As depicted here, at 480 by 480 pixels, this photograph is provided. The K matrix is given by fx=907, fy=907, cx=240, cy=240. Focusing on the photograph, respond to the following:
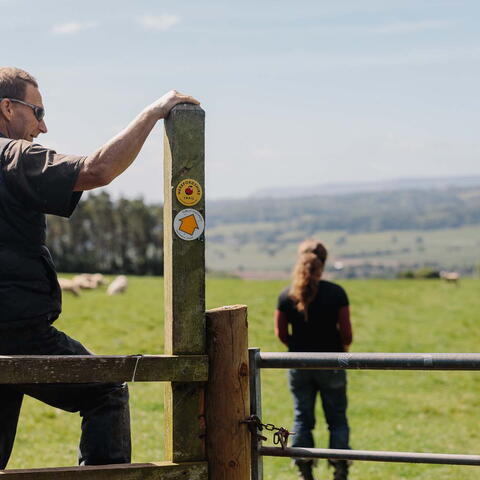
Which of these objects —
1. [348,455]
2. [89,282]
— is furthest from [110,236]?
[348,455]

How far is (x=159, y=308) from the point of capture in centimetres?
2819

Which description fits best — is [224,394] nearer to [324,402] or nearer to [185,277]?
[185,277]

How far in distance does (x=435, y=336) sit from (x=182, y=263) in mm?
21023

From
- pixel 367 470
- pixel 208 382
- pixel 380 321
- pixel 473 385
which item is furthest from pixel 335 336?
pixel 380 321

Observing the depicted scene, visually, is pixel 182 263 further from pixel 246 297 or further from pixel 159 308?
pixel 246 297

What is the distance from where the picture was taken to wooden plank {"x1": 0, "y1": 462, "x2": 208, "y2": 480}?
12.5 feet

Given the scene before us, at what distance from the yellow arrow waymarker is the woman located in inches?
162

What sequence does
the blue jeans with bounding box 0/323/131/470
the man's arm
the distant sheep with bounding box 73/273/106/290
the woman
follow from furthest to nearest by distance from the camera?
the distant sheep with bounding box 73/273/106/290 → the woman → the blue jeans with bounding box 0/323/131/470 → the man's arm

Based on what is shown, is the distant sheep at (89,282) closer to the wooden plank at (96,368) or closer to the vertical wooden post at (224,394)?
the vertical wooden post at (224,394)

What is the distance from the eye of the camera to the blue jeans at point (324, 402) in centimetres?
816

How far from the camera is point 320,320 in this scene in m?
8.10

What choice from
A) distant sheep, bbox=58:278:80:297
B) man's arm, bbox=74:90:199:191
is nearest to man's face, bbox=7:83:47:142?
man's arm, bbox=74:90:199:191

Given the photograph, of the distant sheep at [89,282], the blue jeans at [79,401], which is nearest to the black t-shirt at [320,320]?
the blue jeans at [79,401]

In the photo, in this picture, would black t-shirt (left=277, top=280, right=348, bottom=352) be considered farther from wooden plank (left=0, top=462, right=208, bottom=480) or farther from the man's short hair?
the man's short hair
